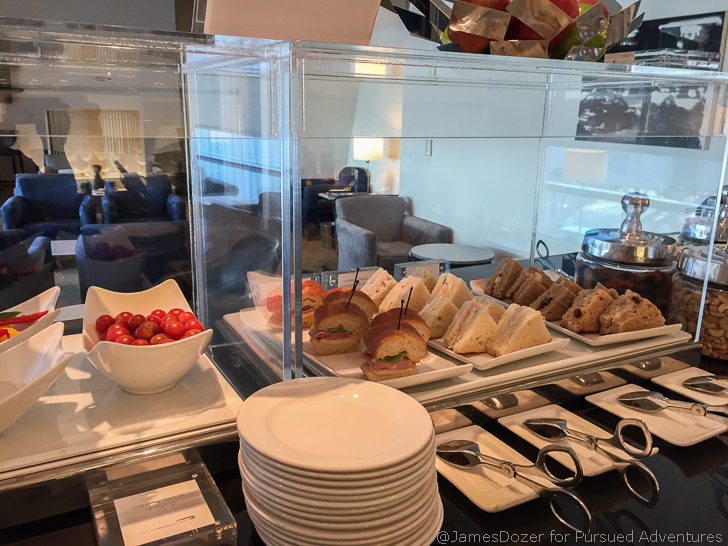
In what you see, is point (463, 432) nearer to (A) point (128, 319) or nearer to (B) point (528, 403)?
(B) point (528, 403)

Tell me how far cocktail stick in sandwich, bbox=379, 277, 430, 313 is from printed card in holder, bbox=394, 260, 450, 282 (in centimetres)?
3

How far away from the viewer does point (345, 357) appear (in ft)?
3.12

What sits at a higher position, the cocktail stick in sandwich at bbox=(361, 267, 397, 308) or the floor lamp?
the floor lamp

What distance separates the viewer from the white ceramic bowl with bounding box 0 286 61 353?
0.77 metres

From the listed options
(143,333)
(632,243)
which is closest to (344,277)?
(143,333)

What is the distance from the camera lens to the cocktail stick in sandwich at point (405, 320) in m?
0.94

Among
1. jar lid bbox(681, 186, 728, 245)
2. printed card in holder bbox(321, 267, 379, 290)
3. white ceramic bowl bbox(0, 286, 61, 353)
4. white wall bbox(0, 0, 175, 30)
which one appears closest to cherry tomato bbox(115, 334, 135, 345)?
white ceramic bowl bbox(0, 286, 61, 353)

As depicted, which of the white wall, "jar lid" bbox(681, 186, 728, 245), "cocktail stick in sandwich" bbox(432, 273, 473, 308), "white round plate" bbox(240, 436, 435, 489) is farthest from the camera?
the white wall

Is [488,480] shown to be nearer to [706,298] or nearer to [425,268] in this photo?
[425,268]

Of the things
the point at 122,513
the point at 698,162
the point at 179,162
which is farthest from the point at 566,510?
the point at 698,162

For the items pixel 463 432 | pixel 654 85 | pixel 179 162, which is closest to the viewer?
pixel 463 432

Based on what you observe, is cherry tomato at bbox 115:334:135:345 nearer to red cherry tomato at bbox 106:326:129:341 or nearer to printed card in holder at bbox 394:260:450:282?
red cherry tomato at bbox 106:326:129:341

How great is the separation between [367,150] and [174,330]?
41 centimetres

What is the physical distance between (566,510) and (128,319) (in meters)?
0.64
